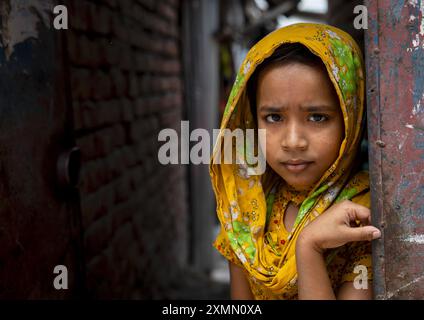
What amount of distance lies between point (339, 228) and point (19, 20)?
3.43ft

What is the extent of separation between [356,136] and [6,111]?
94 centimetres

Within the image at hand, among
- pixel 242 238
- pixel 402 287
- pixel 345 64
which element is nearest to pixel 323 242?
pixel 402 287

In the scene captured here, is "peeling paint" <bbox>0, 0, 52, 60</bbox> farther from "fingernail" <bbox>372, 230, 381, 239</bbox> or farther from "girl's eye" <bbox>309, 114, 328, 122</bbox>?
"fingernail" <bbox>372, 230, 381, 239</bbox>

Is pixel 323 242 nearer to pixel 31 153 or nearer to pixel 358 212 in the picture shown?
pixel 358 212

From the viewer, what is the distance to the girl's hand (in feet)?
4.32

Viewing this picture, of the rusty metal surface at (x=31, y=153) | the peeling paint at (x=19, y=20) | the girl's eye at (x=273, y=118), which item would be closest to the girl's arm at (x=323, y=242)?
the girl's eye at (x=273, y=118)

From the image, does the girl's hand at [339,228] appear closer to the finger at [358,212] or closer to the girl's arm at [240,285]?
the finger at [358,212]

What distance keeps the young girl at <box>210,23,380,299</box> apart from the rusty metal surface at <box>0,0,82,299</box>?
577 mm

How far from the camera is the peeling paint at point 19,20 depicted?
1497 mm

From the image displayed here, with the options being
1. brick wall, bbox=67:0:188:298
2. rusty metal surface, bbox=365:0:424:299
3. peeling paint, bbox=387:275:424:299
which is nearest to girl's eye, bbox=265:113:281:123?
rusty metal surface, bbox=365:0:424:299

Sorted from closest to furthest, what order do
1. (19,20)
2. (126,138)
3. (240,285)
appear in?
(19,20) < (240,285) < (126,138)

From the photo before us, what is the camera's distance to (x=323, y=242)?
1371 mm

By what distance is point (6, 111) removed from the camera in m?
1.49

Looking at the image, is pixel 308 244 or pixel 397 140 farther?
pixel 308 244
